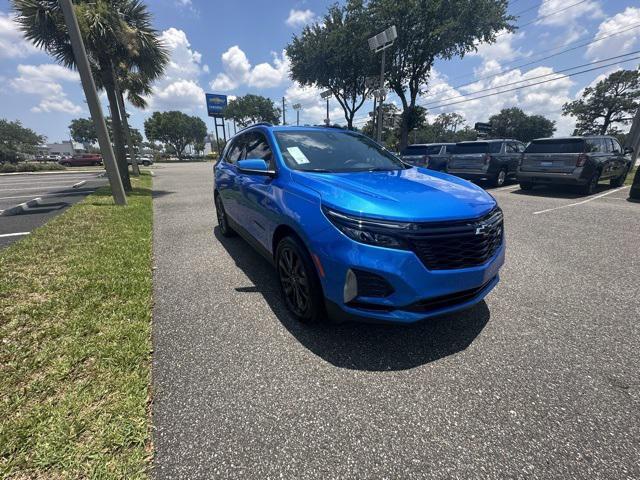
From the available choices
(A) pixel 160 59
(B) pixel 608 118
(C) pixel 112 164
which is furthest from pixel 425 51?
(B) pixel 608 118

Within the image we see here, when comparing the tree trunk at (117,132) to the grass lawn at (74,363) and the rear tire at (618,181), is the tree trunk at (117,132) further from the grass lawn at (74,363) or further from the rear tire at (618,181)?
the rear tire at (618,181)

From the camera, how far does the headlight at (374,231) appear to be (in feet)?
6.59

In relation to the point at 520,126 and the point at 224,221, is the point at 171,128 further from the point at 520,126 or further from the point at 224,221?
the point at 520,126

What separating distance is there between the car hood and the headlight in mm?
46

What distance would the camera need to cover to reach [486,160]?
35.4ft

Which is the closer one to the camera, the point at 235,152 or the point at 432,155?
the point at 235,152

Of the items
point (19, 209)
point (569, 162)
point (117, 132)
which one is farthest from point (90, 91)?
point (569, 162)

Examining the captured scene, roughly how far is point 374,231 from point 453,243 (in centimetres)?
58

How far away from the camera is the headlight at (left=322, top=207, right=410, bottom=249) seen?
6.59 ft

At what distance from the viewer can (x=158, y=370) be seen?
84.6 inches

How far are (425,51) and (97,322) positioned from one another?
80.2 feet

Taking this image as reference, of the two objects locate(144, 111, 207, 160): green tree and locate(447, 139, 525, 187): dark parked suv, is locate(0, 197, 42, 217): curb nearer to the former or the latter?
locate(447, 139, 525, 187): dark parked suv

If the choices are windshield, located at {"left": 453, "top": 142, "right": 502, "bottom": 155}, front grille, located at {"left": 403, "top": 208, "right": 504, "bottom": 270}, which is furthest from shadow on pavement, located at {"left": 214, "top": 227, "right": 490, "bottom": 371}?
windshield, located at {"left": 453, "top": 142, "right": 502, "bottom": 155}

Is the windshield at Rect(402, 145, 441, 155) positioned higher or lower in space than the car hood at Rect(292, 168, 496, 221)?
higher
